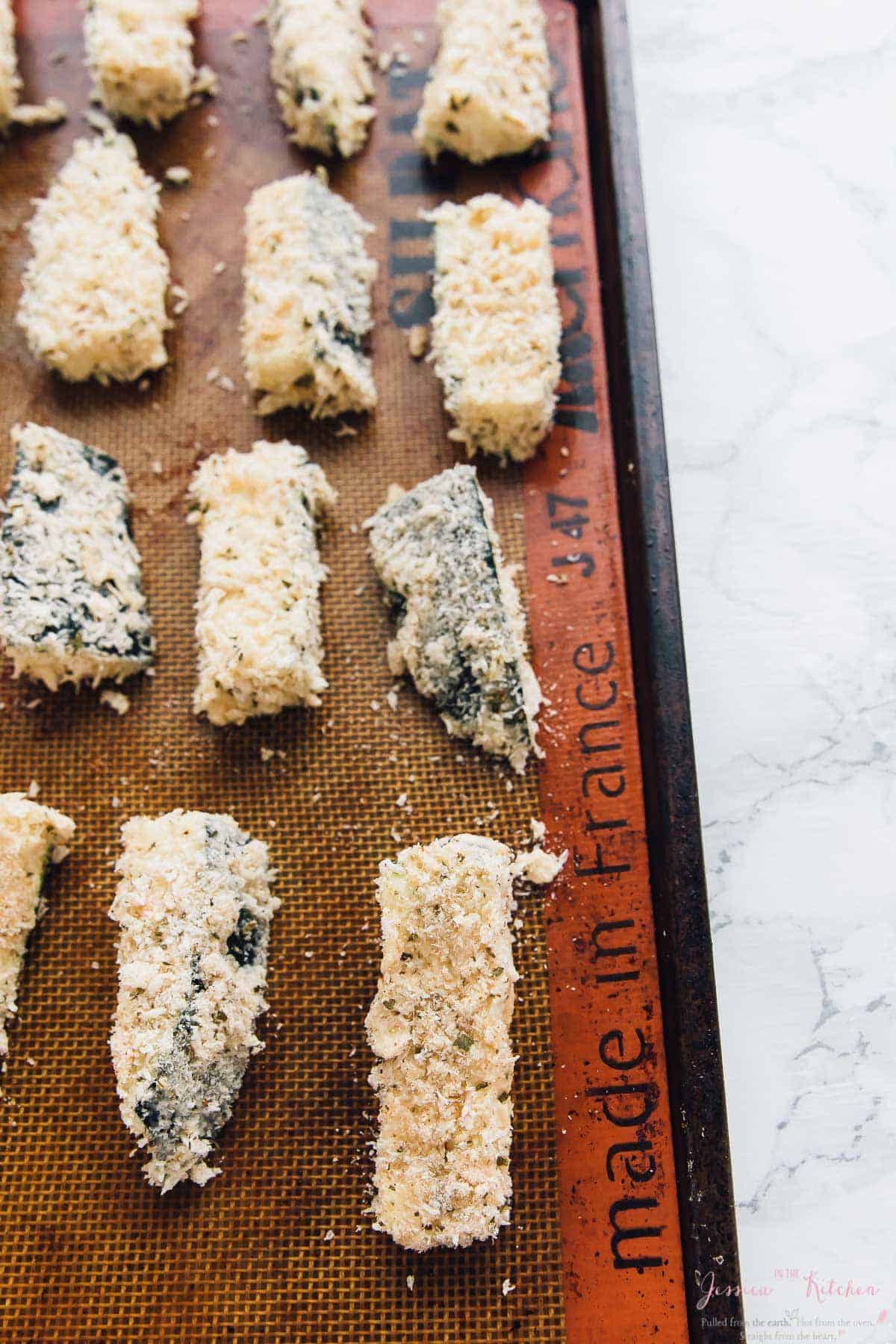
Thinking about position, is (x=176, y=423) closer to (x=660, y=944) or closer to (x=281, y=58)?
(x=281, y=58)

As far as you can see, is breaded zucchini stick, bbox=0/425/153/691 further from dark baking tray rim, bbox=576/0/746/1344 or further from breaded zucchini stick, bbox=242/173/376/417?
dark baking tray rim, bbox=576/0/746/1344

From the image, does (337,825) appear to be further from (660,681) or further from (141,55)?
(141,55)

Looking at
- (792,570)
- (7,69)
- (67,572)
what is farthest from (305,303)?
(792,570)

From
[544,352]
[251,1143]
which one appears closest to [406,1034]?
[251,1143]

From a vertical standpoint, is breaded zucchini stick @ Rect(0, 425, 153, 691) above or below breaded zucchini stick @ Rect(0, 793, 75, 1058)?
above

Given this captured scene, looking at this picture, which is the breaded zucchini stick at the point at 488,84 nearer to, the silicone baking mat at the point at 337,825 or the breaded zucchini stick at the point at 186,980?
the silicone baking mat at the point at 337,825

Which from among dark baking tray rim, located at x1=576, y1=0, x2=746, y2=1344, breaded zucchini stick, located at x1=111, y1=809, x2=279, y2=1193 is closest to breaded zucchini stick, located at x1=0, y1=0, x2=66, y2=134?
dark baking tray rim, located at x1=576, y1=0, x2=746, y2=1344
